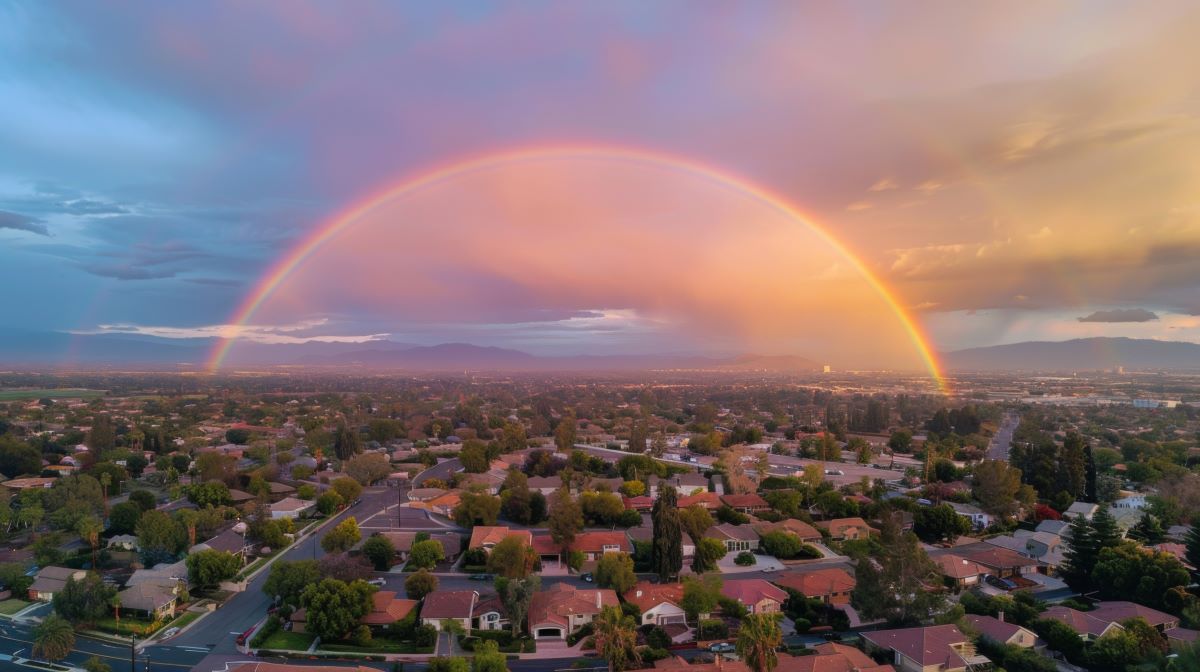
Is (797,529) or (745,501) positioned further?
(745,501)

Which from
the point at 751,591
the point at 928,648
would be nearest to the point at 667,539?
the point at 751,591

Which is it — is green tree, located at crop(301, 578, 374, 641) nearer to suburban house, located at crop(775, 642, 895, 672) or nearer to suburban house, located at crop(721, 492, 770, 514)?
suburban house, located at crop(775, 642, 895, 672)

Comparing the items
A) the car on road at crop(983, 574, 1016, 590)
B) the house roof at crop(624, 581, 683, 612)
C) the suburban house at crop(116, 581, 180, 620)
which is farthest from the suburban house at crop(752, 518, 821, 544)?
the suburban house at crop(116, 581, 180, 620)

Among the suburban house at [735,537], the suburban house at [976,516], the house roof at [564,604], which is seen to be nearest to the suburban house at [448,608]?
the house roof at [564,604]

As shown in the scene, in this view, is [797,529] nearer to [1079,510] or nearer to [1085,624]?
[1085,624]

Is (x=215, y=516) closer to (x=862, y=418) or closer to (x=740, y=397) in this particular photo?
(x=862, y=418)

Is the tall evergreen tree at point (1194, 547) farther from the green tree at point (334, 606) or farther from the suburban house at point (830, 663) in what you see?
the green tree at point (334, 606)
